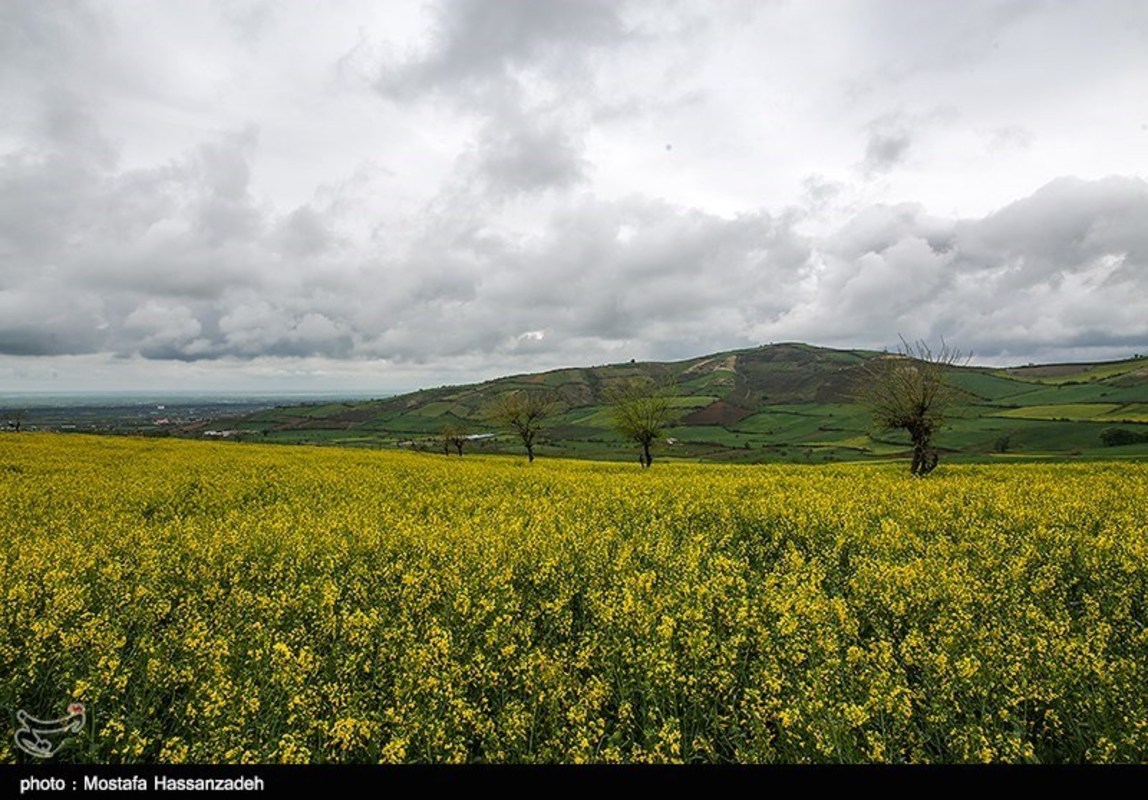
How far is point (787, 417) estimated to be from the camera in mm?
118438

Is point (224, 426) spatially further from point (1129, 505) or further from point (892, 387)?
point (1129, 505)

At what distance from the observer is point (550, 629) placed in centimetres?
689

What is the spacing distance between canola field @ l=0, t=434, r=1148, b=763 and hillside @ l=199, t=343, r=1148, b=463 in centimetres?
2724

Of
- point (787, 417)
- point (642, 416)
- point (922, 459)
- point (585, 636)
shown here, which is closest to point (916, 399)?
point (922, 459)

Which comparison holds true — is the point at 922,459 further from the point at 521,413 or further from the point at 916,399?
the point at 521,413

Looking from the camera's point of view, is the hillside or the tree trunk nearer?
the tree trunk

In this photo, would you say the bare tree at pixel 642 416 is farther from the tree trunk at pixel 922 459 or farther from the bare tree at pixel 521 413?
the tree trunk at pixel 922 459

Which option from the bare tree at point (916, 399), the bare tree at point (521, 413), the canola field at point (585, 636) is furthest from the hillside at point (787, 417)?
the canola field at point (585, 636)

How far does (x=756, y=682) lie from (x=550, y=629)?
2.55 metres

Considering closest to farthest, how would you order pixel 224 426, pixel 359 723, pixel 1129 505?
1. pixel 359 723
2. pixel 1129 505
3. pixel 224 426

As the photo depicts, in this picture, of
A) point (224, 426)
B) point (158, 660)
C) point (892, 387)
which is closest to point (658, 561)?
point (158, 660)

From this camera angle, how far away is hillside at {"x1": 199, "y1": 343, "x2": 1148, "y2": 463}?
7181 centimetres

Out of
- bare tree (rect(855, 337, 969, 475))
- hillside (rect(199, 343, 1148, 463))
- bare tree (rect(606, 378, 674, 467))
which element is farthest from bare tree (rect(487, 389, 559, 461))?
bare tree (rect(855, 337, 969, 475))

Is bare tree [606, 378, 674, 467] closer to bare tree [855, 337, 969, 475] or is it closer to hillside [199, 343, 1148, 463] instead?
hillside [199, 343, 1148, 463]
